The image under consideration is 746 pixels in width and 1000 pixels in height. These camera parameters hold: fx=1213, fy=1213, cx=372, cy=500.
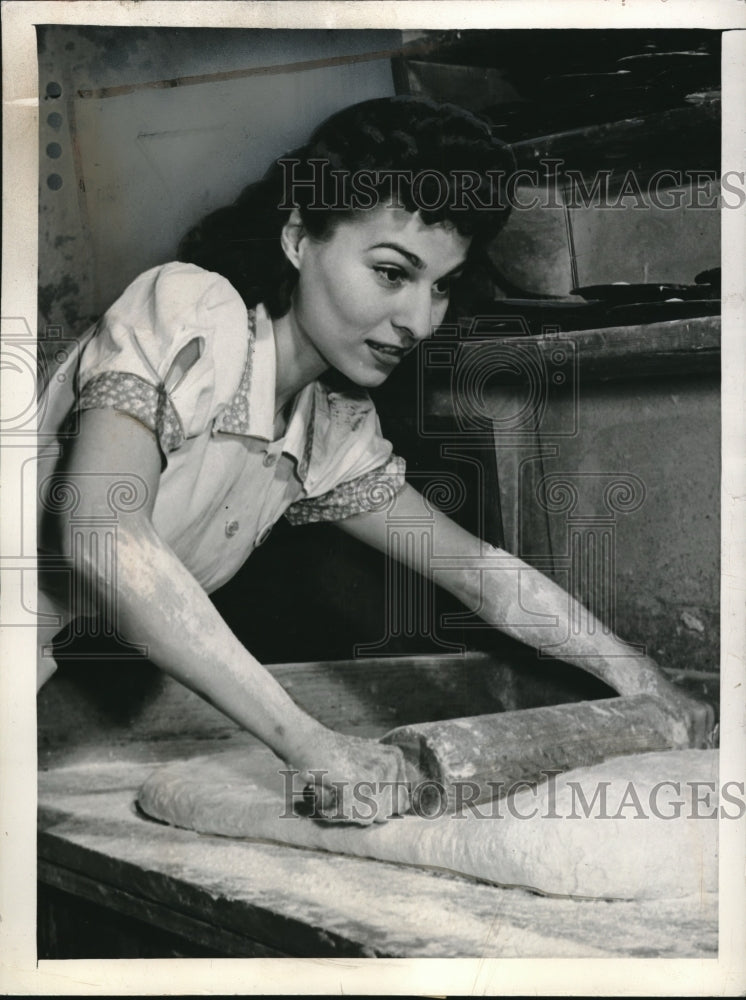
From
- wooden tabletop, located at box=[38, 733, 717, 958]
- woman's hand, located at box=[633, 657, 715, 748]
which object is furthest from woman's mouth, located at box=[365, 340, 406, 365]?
wooden tabletop, located at box=[38, 733, 717, 958]

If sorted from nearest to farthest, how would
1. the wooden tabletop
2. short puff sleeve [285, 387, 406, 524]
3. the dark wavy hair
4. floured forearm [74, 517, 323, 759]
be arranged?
the wooden tabletop < floured forearm [74, 517, 323, 759] < the dark wavy hair < short puff sleeve [285, 387, 406, 524]

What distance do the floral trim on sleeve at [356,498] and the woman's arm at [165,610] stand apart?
0.98 ft

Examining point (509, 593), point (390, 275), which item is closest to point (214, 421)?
point (390, 275)

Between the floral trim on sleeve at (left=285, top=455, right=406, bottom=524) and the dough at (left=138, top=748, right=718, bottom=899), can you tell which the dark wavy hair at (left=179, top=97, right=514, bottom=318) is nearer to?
the floral trim on sleeve at (left=285, top=455, right=406, bottom=524)

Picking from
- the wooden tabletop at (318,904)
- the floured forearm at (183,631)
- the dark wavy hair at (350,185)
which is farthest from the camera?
the dark wavy hair at (350,185)

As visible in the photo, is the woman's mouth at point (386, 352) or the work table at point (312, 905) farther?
the woman's mouth at point (386, 352)

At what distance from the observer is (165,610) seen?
6.21 feet

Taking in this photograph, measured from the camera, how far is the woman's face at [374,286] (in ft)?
6.58

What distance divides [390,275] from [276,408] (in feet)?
0.98

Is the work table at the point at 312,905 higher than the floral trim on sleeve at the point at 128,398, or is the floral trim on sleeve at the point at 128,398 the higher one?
the floral trim on sleeve at the point at 128,398

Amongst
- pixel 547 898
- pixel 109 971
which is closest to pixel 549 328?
pixel 547 898

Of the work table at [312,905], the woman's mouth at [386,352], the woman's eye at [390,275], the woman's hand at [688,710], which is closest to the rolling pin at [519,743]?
the woman's hand at [688,710]

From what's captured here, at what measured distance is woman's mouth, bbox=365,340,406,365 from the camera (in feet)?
6.81

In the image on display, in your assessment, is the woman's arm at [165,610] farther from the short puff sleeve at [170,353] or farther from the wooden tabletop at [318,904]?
the wooden tabletop at [318,904]
